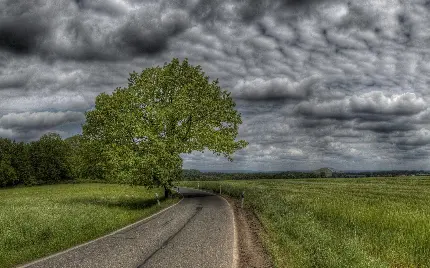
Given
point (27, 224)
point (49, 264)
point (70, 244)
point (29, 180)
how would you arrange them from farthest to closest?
point (29, 180) < point (27, 224) < point (70, 244) < point (49, 264)

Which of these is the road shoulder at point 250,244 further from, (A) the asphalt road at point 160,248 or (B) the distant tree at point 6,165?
(B) the distant tree at point 6,165

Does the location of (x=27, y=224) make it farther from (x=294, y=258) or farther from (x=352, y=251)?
(x=352, y=251)

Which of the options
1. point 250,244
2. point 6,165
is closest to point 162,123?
point 250,244

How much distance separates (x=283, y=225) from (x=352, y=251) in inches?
255

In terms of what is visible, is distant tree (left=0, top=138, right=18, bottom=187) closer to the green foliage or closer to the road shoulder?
the green foliage

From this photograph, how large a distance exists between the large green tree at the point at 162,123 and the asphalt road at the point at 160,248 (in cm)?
1009

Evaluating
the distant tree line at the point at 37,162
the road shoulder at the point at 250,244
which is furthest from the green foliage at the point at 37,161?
the road shoulder at the point at 250,244

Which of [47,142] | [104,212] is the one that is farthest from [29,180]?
[104,212]

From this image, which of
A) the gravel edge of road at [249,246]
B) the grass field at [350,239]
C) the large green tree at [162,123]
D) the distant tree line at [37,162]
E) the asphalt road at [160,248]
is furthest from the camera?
the distant tree line at [37,162]

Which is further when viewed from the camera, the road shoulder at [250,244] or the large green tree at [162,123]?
the large green tree at [162,123]

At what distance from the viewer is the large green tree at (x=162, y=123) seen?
2878 cm

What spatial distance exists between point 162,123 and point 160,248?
1782 cm

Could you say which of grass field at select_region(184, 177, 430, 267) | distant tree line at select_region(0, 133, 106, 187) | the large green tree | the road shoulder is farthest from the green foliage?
grass field at select_region(184, 177, 430, 267)

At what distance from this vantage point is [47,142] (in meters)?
101
